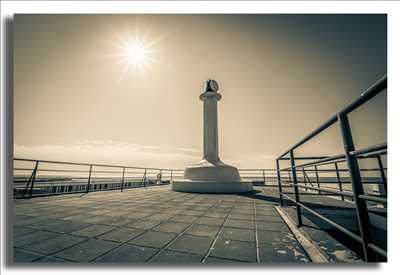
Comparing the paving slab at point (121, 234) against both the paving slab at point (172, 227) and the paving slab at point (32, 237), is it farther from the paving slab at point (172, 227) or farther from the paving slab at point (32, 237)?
the paving slab at point (32, 237)

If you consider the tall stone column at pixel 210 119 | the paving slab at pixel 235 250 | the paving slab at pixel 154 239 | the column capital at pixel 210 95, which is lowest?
the paving slab at pixel 154 239

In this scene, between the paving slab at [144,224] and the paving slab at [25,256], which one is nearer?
the paving slab at [25,256]

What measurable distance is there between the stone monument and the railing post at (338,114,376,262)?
21.1ft

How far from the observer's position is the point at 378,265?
1524 mm

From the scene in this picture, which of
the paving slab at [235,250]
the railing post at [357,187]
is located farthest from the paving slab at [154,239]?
the railing post at [357,187]

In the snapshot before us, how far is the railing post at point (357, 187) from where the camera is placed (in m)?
1.22

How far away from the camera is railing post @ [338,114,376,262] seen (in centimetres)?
122

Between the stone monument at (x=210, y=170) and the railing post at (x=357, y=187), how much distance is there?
253 inches

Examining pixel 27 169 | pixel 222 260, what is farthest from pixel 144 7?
pixel 27 169

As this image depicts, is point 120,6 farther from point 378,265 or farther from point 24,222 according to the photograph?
point 378,265

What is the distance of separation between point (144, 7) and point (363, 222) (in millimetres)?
3433

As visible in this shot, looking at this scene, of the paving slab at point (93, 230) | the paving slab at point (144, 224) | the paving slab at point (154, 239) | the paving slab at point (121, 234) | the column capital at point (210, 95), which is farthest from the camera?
the column capital at point (210, 95)

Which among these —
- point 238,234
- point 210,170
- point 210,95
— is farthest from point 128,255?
point 210,95

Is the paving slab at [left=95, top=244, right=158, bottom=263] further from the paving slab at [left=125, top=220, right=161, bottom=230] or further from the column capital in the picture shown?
the column capital
